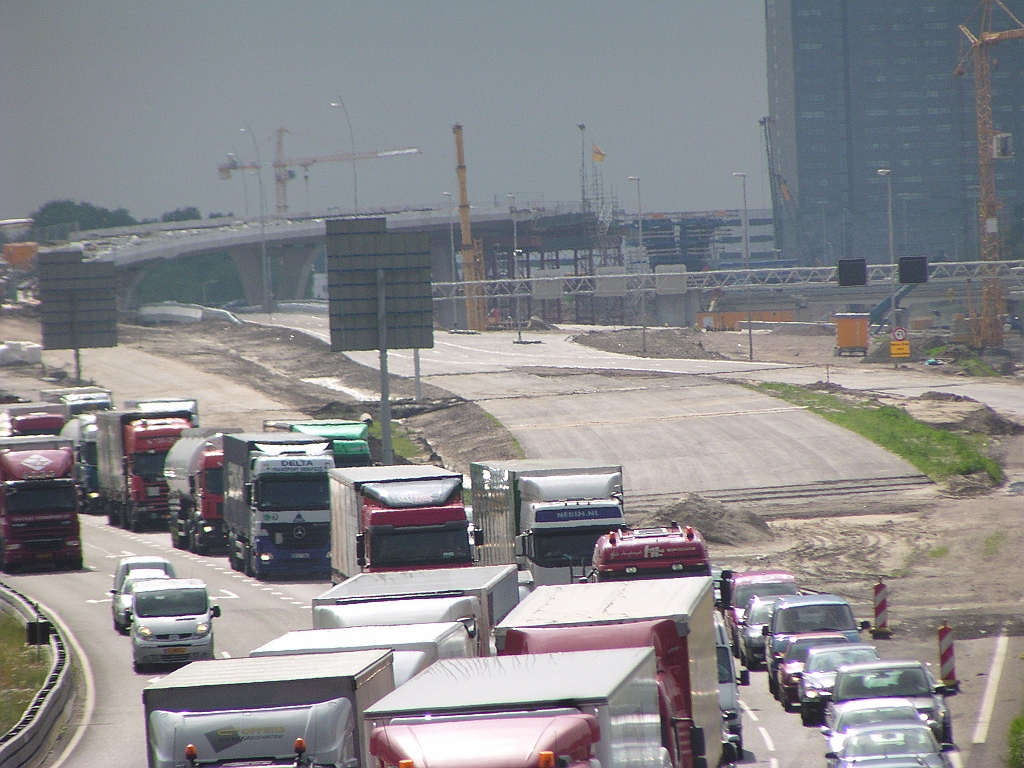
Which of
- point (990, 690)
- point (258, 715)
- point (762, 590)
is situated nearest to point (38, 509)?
point (762, 590)

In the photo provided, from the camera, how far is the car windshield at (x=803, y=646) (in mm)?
22962

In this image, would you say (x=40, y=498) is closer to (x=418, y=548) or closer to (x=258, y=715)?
(x=418, y=548)

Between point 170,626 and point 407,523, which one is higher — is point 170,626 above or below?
below

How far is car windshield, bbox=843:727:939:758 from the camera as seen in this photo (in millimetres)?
16828

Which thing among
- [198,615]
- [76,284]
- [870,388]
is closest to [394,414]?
[76,284]


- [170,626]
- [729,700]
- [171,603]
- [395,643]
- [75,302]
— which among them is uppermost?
[75,302]

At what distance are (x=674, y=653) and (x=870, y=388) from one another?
62799 millimetres

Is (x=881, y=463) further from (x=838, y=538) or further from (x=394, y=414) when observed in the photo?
(x=394, y=414)

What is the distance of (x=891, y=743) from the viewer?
17.0m

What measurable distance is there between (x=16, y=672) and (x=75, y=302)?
5276 cm

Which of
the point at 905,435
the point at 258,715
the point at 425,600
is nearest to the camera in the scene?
the point at 258,715

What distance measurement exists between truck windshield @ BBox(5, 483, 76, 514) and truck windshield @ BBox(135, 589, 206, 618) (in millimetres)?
12291

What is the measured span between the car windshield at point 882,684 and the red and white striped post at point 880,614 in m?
7.72

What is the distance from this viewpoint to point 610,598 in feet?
47.5
